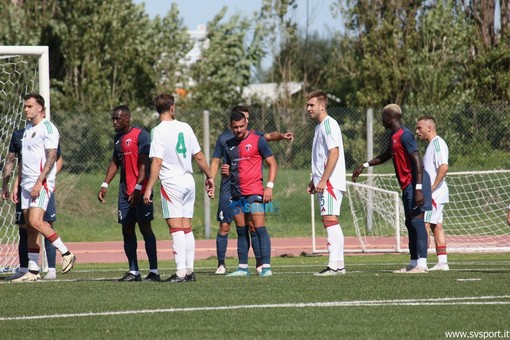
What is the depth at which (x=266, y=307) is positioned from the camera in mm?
9383

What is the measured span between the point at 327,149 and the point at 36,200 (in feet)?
11.1

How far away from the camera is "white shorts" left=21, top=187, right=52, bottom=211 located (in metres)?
12.4

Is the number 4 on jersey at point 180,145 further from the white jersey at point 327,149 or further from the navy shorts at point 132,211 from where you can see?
the white jersey at point 327,149

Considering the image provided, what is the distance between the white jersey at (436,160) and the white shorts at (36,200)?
16.2 feet

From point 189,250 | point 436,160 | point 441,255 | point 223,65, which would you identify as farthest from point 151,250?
point 223,65

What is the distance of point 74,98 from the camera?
98.4ft

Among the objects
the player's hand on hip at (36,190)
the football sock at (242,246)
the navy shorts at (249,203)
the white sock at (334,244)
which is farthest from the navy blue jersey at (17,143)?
the white sock at (334,244)

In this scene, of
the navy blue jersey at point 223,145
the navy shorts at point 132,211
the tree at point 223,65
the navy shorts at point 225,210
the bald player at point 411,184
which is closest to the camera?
the navy shorts at point 132,211

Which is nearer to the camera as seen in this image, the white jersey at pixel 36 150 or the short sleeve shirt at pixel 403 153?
the white jersey at pixel 36 150

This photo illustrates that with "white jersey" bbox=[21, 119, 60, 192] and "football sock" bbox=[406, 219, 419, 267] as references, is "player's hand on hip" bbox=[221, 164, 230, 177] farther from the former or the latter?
"football sock" bbox=[406, 219, 419, 267]

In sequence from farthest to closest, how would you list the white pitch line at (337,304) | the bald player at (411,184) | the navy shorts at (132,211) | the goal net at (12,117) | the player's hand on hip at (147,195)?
the goal net at (12,117) < the bald player at (411,184) < the navy shorts at (132,211) < the player's hand on hip at (147,195) < the white pitch line at (337,304)

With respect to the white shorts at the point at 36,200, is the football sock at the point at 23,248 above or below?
below

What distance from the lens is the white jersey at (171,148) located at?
11.8 m

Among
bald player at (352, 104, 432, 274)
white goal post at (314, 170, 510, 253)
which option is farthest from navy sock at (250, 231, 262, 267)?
white goal post at (314, 170, 510, 253)
